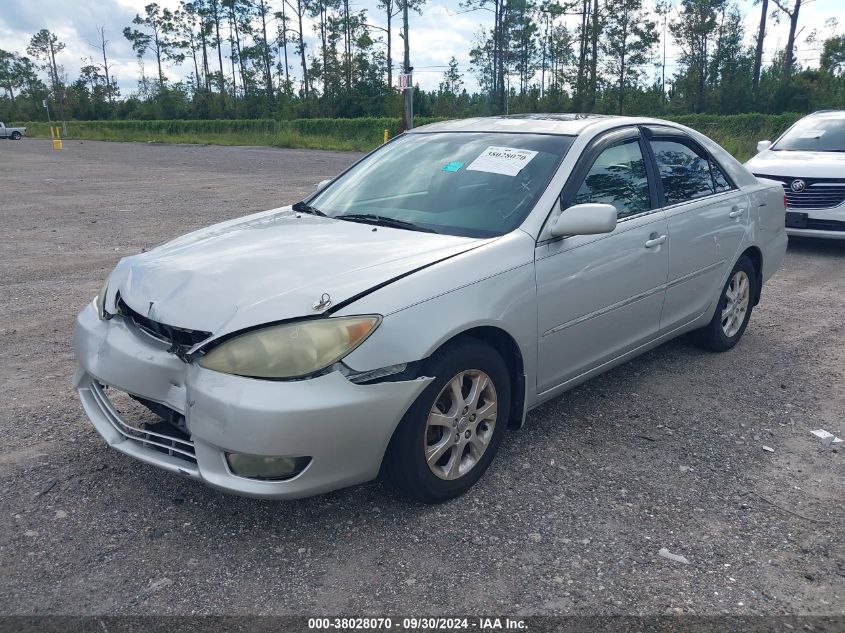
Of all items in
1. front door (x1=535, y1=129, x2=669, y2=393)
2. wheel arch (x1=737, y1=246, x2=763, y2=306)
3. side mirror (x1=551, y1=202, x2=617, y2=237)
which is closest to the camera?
side mirror (x1=551, y1=202, x2=617, y2=237)

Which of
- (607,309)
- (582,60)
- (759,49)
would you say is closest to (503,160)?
(607,309)

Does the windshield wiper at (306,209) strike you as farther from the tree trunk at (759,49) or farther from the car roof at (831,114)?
the tree trunk at (759,49)

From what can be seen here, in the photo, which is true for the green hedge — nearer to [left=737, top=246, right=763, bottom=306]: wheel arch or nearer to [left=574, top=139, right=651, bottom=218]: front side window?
[left=737, top=246, right=763, bottom=306]: wheel arch

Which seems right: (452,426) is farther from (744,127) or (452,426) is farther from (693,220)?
(744,127)

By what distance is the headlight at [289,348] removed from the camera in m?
2.68

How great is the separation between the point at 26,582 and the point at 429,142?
3.04 m

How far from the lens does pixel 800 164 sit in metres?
8.77

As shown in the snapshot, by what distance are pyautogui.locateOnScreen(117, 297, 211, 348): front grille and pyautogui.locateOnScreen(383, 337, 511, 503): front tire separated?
33.8 inches

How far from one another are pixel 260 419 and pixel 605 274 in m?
2.02

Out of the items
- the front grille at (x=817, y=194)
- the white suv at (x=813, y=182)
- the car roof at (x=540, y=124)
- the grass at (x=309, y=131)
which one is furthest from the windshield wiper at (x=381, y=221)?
the grass at (x=309, y=131)

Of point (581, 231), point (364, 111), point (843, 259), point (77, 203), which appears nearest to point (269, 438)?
point (581, 231)

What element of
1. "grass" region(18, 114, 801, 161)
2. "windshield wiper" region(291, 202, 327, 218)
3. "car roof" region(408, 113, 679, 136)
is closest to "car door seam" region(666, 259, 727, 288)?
"car roof" region(408, 113, 679, 136)

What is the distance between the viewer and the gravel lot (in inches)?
103

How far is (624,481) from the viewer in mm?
3434
